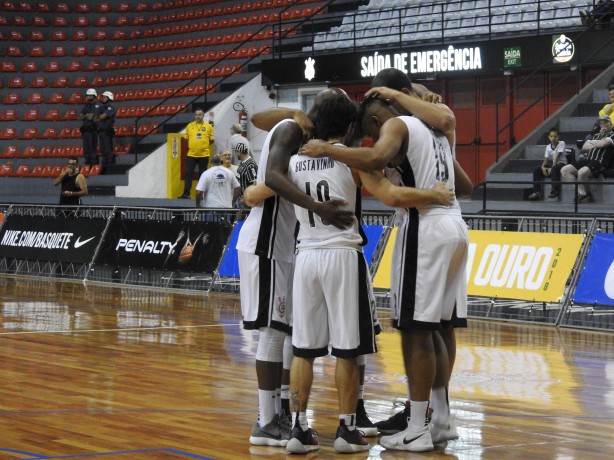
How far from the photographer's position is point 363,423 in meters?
6.77

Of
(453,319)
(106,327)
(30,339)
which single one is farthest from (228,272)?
(453,319)

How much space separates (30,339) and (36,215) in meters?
9.41

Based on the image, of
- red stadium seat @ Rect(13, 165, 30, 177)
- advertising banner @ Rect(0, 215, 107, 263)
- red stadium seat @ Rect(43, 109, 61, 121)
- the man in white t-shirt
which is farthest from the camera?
red stadium seat @ Rect(43, 109, 61, 121)

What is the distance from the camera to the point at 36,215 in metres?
20.5

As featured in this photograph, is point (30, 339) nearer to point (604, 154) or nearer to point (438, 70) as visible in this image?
point (604, 154)

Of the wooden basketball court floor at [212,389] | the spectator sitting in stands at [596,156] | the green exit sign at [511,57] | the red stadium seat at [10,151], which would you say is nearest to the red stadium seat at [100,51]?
the red stadium seat at [10,151]

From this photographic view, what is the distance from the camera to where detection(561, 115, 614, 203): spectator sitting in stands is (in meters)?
17.9

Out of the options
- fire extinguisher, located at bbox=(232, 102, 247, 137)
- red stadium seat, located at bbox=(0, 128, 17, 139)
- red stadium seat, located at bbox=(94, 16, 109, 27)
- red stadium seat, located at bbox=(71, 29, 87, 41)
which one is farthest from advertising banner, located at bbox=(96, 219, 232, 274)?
red stadium seat, located at bbox=(94, 16, 109, 27)

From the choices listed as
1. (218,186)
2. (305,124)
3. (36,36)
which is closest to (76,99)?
(36,36)

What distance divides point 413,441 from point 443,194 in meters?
1.36

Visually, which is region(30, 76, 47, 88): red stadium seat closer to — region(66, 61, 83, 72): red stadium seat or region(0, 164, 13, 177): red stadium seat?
region(66, 61, 83, 72): red stadium seat

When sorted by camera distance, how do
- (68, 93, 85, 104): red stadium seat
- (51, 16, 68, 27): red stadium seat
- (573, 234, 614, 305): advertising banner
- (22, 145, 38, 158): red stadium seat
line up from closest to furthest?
1. (573, 234, 614, 305): advertising banner
2. (22, 145, 38, 158): red stadium seat
3. (68, 93, 85, 104): red stadium seat
4. (51, 16, 68, 27): red stadium seat

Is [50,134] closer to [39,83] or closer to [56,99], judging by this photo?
[56,99]

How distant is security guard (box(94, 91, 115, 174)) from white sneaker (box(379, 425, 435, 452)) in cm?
2225
